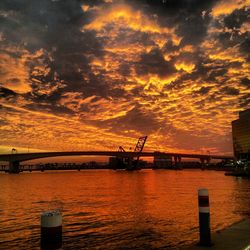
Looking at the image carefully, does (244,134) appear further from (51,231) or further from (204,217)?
(51,231)

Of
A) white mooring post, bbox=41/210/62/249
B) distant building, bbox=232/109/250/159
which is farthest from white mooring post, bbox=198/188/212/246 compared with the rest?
Result: distant building, bbox=232/109/250/159

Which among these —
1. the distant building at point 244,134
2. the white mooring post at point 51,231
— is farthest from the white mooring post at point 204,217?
the distant building at point 244,134

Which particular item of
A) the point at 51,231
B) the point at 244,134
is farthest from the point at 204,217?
the point at 244,134

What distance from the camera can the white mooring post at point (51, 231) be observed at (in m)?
3.85

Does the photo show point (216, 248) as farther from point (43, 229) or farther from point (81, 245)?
point (81, 245)

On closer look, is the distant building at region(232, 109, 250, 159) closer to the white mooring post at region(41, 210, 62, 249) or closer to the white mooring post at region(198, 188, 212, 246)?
the white mooring post at region(198, 188, 212, 246)

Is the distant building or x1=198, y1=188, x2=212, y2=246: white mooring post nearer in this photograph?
x1=198, y1=188, x2=212, y2=246: white mooring post

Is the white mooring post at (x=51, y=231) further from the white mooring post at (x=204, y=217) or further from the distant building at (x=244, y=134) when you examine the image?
the distant building at (x=244, y=134)

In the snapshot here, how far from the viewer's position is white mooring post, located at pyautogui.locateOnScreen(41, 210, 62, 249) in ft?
12.6

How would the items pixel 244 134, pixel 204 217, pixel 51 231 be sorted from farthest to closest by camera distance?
pixel 244 134
pixel 204 217
pixel 51 231

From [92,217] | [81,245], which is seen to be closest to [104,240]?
[81,245]

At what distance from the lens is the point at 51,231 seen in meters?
3.85

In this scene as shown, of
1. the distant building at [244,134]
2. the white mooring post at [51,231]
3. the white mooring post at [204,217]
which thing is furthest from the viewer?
the distant building at [244,134]

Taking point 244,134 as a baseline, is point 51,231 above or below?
below
